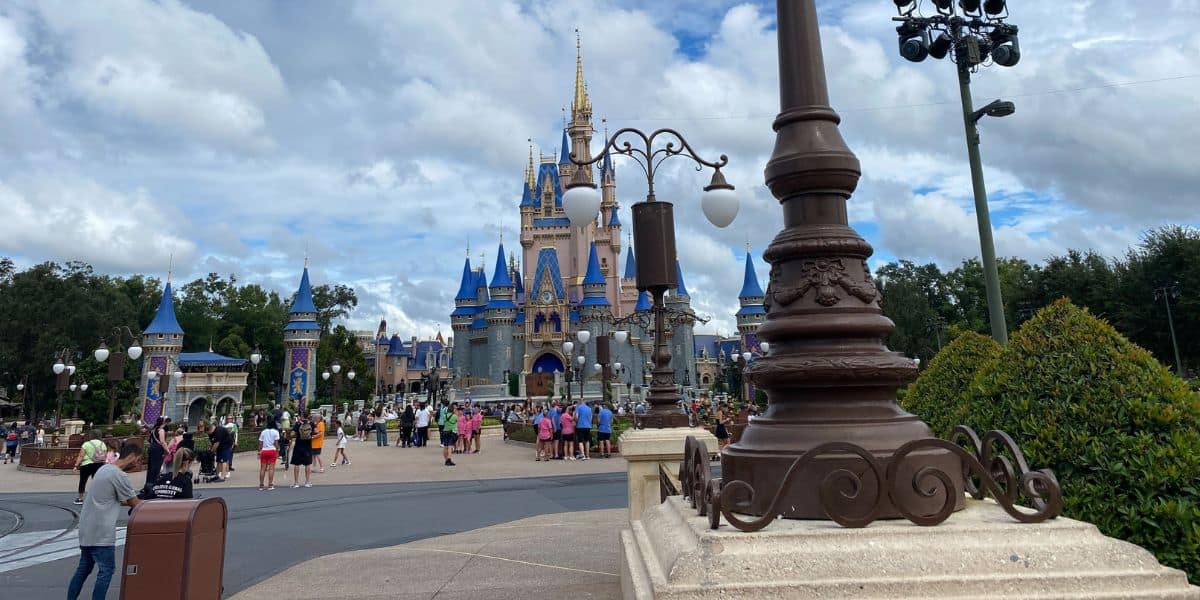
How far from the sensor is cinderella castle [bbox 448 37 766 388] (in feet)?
220

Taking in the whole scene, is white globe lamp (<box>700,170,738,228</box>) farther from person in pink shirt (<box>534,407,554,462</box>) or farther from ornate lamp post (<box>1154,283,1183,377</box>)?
ornate lamp post (<box>1154,283,1183,377</box>)

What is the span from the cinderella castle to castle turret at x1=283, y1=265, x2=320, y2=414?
53.7 ft

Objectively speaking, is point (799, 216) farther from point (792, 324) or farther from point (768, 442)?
point (768, 442)

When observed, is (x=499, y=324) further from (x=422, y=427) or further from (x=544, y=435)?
(x=544, y=435)

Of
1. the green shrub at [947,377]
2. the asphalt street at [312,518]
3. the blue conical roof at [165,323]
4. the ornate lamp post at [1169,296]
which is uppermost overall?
the blue conical roof at [165,323]

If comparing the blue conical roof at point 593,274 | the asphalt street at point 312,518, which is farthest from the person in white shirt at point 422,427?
the blue conical roof at point 593,274

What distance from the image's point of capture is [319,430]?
59.4 ft

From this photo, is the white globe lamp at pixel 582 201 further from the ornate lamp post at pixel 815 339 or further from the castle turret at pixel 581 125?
the castle turret at pixel 581 125

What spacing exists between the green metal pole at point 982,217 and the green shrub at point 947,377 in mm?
2756

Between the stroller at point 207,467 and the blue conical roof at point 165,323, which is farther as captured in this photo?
the blue conical roof at point 165,323

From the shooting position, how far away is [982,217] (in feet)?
37.3

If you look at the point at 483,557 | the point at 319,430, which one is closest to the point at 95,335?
the point at 319,430

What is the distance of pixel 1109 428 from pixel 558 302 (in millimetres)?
64820

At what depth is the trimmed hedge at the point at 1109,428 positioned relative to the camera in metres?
3.73
